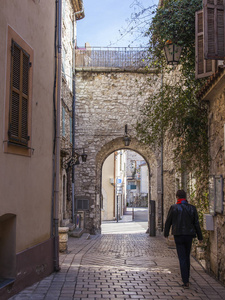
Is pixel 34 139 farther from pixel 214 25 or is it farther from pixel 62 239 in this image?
pixel 62 239

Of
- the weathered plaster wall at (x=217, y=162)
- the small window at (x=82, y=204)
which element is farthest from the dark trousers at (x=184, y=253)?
the small window at (x=82, y=204)

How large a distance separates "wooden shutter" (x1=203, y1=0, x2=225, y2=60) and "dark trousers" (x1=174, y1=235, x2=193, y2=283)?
3.05 metres

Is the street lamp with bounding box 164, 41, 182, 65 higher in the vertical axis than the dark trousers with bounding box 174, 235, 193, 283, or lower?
higher

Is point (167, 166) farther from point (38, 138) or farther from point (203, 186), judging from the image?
point (38, 138)

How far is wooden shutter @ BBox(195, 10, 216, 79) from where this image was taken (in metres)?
7.25

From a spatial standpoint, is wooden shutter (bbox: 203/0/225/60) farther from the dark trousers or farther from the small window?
the small window

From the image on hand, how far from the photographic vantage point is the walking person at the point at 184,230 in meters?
5.75

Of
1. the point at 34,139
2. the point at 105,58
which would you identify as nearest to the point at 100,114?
the point at 105,58

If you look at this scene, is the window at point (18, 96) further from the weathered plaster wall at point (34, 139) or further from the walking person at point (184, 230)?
the walking person at point (184, 230)

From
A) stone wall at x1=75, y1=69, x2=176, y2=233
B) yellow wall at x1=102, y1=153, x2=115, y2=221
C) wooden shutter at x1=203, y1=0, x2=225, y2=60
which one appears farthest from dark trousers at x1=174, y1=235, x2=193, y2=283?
yellow wall at x1=102, y1=153, x2=115, y2=221

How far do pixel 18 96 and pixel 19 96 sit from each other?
3 cm

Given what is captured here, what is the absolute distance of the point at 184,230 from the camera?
581 cm

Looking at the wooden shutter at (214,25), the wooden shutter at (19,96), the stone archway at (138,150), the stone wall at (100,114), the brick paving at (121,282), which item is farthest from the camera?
the stone archway at (138,150)

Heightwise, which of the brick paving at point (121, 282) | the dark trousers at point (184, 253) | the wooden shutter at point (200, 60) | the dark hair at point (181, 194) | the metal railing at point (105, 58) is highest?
the metal railing at point (105, 58)
